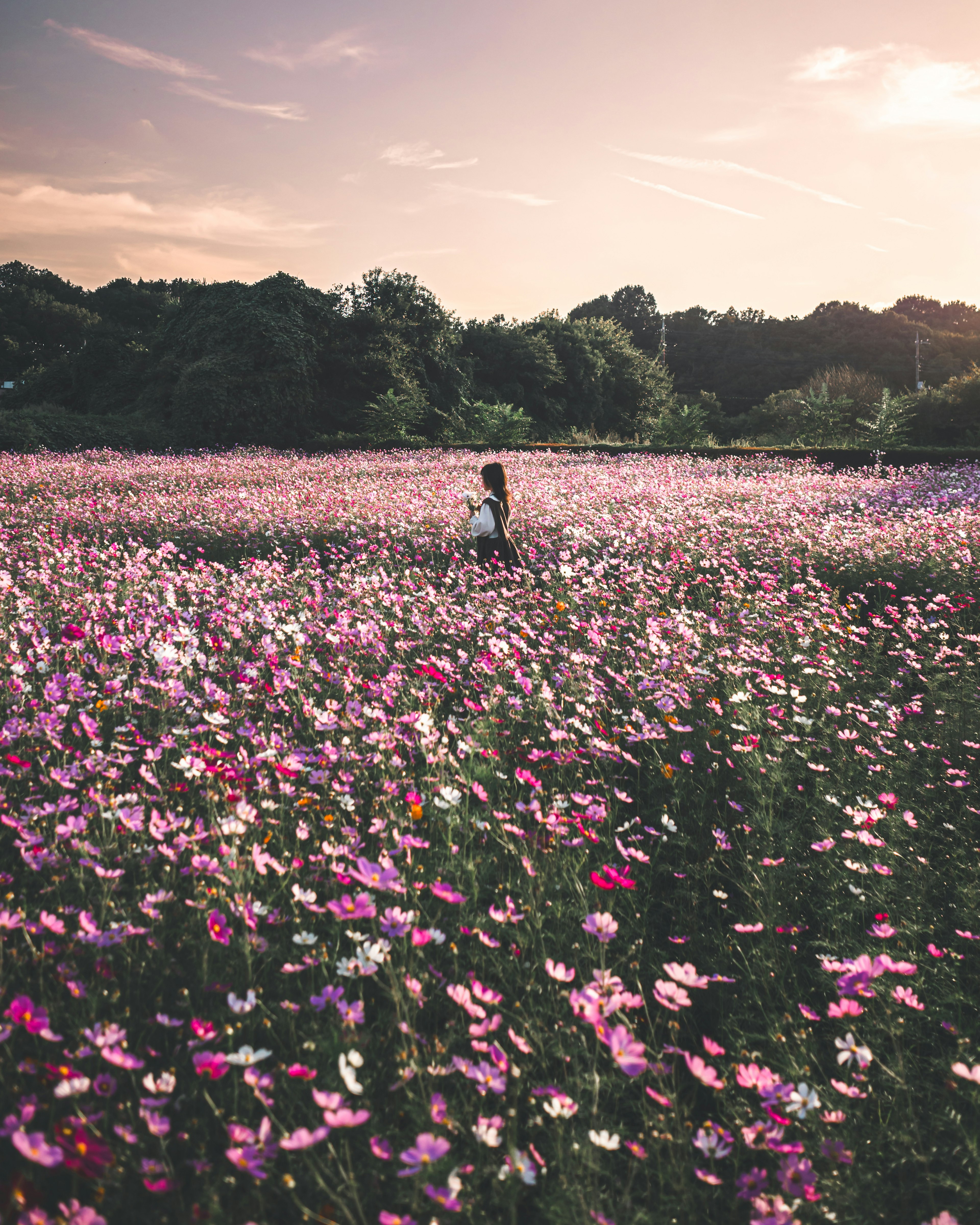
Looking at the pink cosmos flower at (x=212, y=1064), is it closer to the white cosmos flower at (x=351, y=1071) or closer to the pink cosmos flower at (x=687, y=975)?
the white cosmos flower at (x=351, y=1071)

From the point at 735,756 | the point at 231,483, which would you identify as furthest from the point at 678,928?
the point at 231,483

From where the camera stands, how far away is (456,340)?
1250 inches

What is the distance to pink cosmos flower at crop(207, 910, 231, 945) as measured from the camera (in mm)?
1726

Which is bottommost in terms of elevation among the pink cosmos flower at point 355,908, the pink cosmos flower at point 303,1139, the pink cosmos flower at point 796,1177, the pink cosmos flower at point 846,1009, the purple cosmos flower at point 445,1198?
the pink cosmos flower at point 796,1177

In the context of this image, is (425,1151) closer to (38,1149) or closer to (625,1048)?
(625,1048)

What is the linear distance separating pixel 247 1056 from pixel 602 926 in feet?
2.95

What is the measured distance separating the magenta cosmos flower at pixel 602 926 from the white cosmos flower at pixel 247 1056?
81 cm

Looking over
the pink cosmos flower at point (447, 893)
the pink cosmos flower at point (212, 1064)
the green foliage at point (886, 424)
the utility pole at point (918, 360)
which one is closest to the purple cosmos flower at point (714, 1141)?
the pink cosmos flower at point (447, 893)

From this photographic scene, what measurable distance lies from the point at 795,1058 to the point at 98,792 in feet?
7.83

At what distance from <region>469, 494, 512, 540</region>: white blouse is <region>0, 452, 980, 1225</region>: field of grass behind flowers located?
4.26 ft

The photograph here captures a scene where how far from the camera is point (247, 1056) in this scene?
1.46 metres

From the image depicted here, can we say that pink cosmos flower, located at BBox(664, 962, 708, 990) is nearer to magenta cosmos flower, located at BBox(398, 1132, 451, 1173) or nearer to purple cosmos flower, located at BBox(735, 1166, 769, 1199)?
purple cosmos flower, located at BBox(735, 1166, 769, 1199)

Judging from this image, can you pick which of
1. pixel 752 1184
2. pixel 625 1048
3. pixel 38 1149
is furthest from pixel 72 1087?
pixel 752 1184

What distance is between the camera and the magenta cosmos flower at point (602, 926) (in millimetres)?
1697
